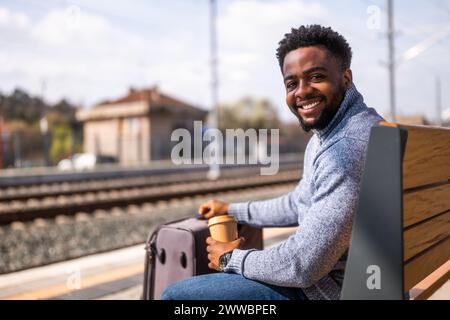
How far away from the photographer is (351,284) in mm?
1475

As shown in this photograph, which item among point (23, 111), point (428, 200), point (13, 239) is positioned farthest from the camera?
point (23, 111)

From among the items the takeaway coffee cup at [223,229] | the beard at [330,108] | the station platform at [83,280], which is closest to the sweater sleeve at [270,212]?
the takeaway coffee cup at [223,229]

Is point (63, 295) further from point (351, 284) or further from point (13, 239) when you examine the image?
point (13, 239)

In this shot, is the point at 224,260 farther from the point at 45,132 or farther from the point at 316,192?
the point at 45,132

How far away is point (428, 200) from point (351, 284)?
484mm

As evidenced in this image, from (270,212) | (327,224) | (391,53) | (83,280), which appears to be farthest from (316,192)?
(391,53)

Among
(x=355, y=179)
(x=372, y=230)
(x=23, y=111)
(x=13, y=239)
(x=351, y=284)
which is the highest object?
(x=23, y=111)

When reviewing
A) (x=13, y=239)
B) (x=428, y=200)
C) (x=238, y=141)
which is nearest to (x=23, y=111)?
(x=238, y=141)

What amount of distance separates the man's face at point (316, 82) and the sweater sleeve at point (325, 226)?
249 millimetres

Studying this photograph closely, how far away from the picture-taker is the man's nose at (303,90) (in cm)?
182

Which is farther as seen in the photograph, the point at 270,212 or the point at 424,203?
the point at 270,212

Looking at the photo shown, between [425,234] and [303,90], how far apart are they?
72cm

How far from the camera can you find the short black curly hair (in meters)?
1.83

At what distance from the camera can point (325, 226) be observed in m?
1.55
